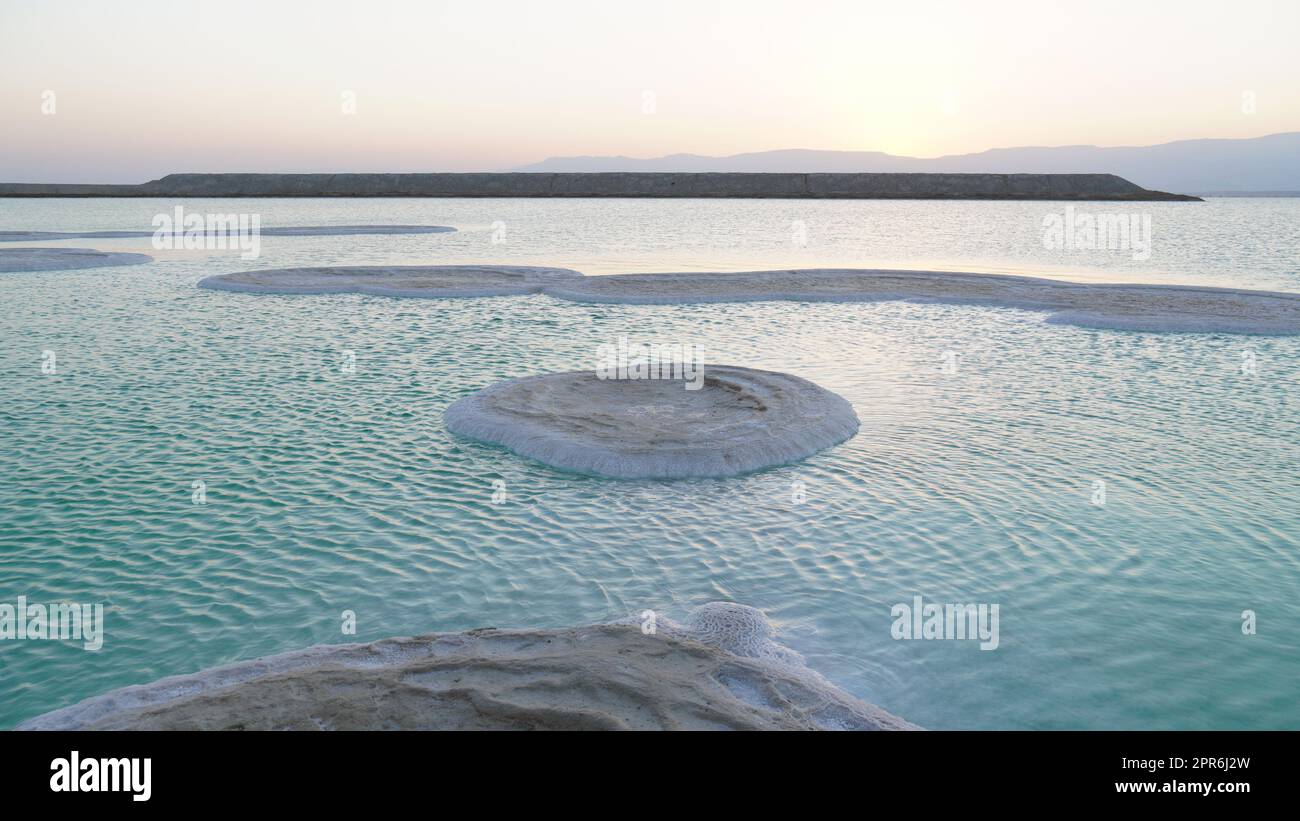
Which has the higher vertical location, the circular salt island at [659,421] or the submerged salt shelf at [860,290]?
the submerged salt shelf at [860,290]

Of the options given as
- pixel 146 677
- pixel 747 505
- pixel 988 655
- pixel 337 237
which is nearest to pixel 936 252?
pixel 337 237

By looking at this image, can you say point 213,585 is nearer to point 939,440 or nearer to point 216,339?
point 939,440

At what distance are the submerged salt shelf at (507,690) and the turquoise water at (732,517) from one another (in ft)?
1.61

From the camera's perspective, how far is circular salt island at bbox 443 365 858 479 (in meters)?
11.1

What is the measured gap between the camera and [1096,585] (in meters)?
7.98

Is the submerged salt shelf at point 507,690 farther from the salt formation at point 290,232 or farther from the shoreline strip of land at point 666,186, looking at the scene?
the shoreline strip of land at point 666,186

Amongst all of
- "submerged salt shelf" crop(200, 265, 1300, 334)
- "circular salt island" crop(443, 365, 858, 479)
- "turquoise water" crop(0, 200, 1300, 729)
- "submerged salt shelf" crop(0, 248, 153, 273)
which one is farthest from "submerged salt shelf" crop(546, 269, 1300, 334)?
"submerged salt shelf" crop(0, 248, 153, 273)

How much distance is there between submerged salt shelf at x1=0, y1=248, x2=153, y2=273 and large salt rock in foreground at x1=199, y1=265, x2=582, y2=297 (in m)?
7.20

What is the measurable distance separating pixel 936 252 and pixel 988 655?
3701 cm

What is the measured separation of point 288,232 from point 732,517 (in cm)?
4839

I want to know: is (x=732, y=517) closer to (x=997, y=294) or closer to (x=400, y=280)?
(x=997, y=294)

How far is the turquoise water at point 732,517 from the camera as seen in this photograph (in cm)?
673

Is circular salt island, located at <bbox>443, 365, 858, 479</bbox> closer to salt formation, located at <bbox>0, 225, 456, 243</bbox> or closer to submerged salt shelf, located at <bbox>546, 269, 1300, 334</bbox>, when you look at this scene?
submerged salt shelf, located at <bbox>546, 269, 1300, 334</bbox>

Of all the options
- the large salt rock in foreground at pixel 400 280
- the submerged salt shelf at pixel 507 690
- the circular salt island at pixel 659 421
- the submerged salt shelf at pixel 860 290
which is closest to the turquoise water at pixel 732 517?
the circular salt island at pixel 659 421
